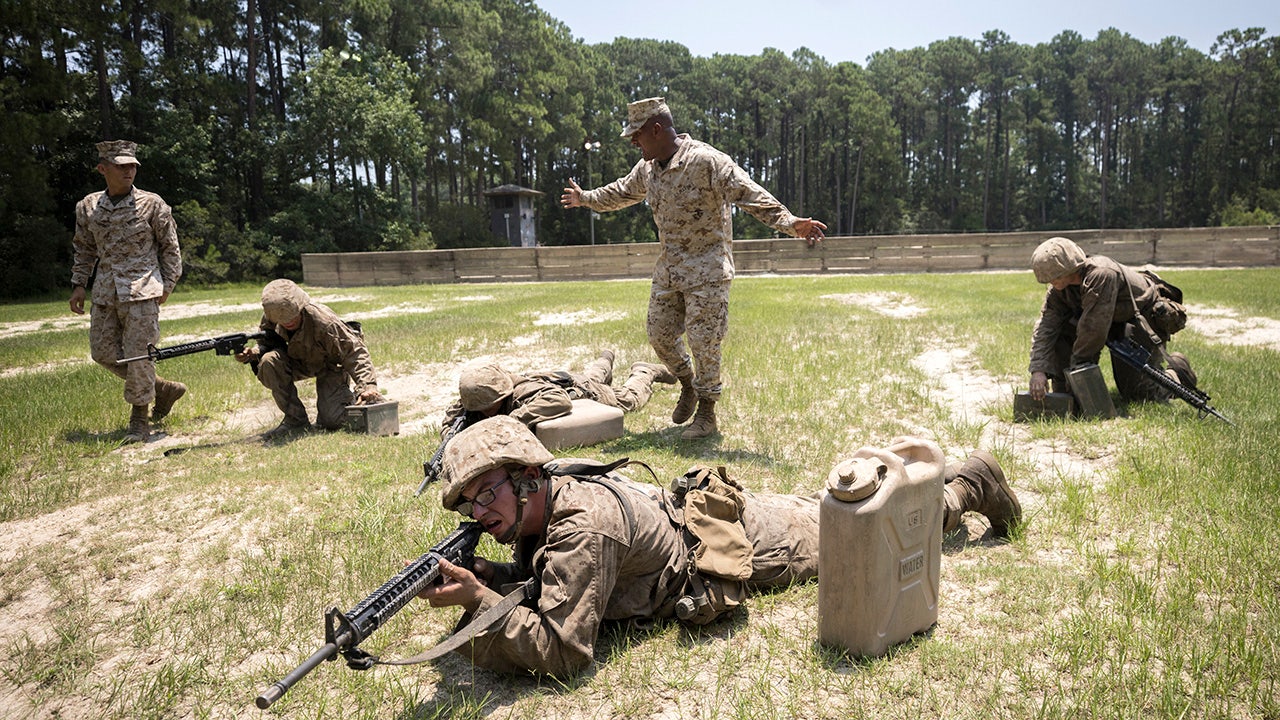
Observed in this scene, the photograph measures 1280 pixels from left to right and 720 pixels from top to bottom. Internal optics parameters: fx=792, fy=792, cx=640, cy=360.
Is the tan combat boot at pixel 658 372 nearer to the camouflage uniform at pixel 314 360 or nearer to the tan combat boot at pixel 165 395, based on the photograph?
the camouflage uniform at pixel 314 360

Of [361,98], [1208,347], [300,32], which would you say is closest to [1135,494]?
[1208,347]

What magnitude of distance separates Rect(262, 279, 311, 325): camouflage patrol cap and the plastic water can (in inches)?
238

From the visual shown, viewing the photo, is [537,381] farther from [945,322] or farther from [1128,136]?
[1128,136]

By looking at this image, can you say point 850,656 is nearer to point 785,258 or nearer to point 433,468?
point 433,468

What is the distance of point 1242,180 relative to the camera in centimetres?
6494

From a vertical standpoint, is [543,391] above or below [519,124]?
below

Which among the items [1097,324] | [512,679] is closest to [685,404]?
[1097,324]

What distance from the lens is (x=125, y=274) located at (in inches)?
320

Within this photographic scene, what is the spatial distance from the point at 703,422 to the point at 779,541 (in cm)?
323

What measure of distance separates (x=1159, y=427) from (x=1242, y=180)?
75.0 m

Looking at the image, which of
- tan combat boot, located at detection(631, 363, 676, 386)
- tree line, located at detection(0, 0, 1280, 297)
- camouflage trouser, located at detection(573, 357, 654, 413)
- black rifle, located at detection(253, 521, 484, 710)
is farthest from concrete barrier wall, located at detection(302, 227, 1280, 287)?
black rifle, located at detection(253, 521, 484, 710)

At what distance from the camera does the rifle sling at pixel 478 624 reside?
319 cm

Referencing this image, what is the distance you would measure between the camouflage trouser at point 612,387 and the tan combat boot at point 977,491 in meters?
4.11

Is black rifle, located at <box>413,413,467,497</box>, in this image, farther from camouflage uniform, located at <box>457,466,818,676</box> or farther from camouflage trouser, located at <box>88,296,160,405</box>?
camouflage trouser, located at <box>88,296,160,405</box>
